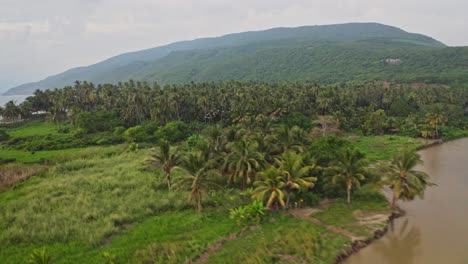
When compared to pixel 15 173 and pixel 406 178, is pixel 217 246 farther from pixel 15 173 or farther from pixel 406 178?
pixel 15 173

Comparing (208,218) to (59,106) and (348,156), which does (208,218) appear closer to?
(348,156)

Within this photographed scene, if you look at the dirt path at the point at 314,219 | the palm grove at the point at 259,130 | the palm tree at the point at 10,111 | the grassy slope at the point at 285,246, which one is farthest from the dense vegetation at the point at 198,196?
the palm tree at the point at 10,111

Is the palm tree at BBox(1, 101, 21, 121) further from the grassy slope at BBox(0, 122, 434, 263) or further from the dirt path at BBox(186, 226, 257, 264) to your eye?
the dirt path at BBox(186, 226, 257, 264)

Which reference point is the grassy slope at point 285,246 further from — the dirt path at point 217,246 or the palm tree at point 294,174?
the palm tree at point 294,174

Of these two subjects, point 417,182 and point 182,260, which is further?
point 417,182

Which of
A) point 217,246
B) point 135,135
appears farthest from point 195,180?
point 135,135

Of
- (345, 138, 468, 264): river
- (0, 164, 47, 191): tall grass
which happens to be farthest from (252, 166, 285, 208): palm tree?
(0, 164, 47, 191): tall grass

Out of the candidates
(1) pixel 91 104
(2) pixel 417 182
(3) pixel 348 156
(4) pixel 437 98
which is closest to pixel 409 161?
(2) pixel 417 182
